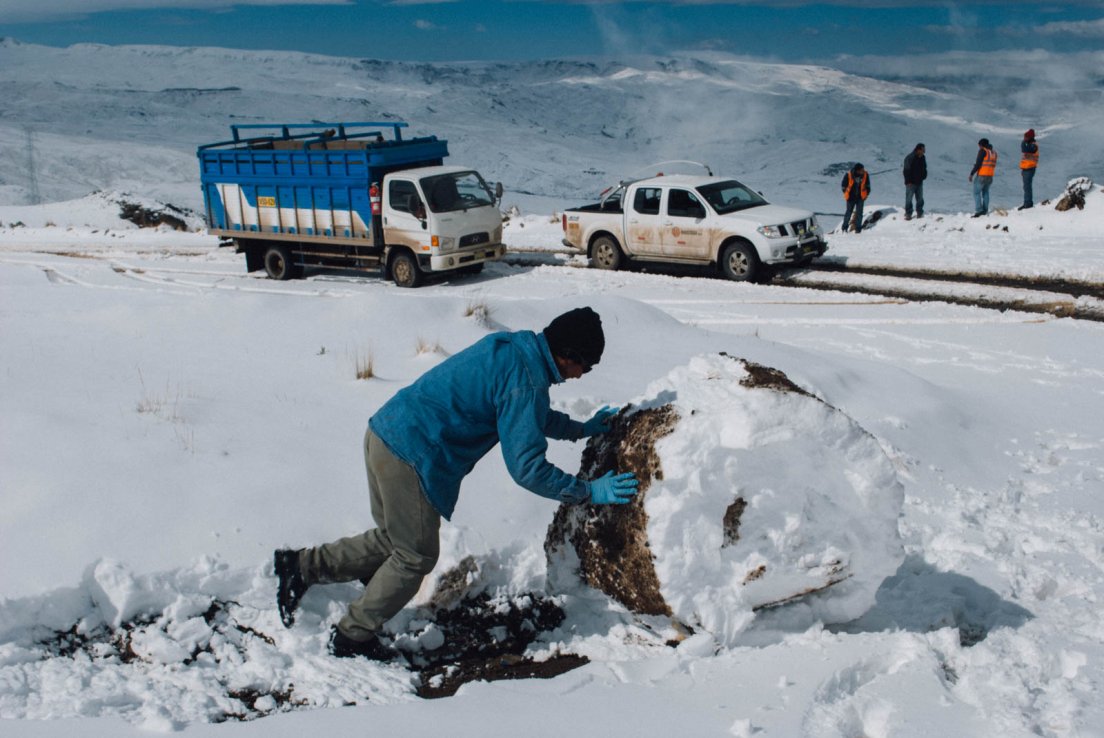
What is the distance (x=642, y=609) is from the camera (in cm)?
441

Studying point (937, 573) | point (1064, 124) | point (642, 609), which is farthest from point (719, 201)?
point (1064, 124)

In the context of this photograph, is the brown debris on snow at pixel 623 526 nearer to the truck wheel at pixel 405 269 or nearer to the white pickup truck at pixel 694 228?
the white pickup truck at pixel 694 228

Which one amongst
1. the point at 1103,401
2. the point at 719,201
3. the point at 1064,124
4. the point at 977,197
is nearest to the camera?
the point at 1103,401

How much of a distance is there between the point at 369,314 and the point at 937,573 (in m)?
5.94

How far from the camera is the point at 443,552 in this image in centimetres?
486

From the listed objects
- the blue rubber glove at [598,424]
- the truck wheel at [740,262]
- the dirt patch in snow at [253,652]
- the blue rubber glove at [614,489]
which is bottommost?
the dirt patch in snow at [253,652]

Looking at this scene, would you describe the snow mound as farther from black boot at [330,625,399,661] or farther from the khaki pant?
black boot at [330,625,399,661]

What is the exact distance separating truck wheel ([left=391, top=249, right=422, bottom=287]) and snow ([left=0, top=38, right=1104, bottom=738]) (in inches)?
230

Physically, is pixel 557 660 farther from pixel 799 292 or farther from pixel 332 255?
pixel 332 255

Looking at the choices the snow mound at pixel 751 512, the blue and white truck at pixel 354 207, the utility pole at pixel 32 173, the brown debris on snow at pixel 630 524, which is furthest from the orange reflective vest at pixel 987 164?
the utility pole at pixel 32 173

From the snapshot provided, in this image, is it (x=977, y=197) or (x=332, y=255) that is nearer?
(x=332, y=255)

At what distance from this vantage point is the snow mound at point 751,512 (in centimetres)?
421

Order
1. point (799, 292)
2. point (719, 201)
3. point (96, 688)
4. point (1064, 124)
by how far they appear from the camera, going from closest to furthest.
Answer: point (96, 688) → point (799, 292) → point (719, 201) → point (1064, 124)

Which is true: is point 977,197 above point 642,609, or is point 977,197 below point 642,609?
above
